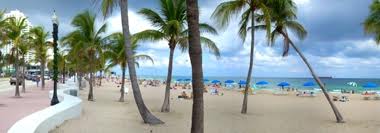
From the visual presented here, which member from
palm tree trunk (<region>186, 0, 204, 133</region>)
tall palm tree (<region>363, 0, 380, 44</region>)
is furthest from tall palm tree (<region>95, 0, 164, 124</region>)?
tall palm tree (<region>363, 0, 380, 44</region>)

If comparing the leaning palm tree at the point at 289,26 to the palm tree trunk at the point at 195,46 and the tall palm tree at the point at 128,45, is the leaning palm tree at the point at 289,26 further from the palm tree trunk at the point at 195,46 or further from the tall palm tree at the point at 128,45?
the palm tree trunk at the point at 195,46

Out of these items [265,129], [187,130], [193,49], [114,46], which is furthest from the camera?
[114,46]

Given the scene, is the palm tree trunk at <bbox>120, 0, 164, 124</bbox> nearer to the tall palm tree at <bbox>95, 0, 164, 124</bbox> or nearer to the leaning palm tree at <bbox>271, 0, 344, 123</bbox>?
the tall palm tree at <bbox>95, 0, 164, 124</bbox>

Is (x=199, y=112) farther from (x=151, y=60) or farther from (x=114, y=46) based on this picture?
(x=114, y=46)

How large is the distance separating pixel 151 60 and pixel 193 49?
17.6m

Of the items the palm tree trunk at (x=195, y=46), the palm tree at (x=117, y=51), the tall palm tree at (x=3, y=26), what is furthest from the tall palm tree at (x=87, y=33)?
the palm tree trunk at (x=195, y=46)

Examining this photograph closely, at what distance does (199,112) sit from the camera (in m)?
6.72

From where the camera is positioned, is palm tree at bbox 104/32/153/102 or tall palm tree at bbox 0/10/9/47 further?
palm tree at bbox 104/32/153/102

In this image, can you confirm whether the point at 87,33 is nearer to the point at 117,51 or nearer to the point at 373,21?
the point at 117,51

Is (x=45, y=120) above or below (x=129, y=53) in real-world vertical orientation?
below

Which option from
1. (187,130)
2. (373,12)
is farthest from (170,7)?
(373,12)

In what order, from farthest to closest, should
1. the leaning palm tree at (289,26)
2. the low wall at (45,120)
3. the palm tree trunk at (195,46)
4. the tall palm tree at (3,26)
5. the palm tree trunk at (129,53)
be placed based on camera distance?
the tall palm tree at (3,26)
the leaning palm tree at (289,26)
the palm tree trunk at (129,53)
the low wall at (45,120)
the palm tree trunk at (195,46)

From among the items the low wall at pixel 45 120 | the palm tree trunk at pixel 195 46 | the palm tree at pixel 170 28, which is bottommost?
the low wall at pixel 45 120

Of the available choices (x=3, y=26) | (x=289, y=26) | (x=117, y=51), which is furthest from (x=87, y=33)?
(x=289, y=26)
